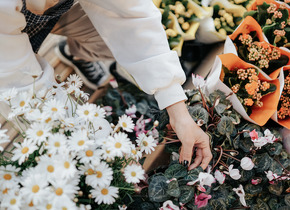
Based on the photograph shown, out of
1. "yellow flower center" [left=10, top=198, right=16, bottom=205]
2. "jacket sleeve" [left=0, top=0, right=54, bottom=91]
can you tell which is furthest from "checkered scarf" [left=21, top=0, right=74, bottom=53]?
"yellow flower center" [left=10, top=198, right=16, bottom=205]

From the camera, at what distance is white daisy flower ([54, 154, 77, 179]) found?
60 cm

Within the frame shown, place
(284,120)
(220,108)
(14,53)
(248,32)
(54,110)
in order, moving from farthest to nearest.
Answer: (248,32) < (284,120) < (220,108) < (14,53) < (54,110)

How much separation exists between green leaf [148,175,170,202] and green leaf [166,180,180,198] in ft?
0.10

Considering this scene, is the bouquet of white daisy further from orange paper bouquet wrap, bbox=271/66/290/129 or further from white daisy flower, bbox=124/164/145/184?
orange paper bouquet wrap, bbox=271/66/290/129

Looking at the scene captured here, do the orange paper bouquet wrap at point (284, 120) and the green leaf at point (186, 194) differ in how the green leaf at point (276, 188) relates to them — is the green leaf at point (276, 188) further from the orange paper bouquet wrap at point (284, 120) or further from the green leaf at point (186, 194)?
the green leaf at point (186, 194)

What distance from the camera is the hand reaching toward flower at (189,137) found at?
1.01 meters

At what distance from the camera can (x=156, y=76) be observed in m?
1.03

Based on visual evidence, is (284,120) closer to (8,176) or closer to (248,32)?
(248,32)

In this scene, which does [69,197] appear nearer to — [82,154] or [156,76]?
[82,154]

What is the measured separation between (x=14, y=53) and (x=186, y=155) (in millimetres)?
679

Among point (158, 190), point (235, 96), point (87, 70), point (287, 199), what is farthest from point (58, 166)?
point (87, 70)

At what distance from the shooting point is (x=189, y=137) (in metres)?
1.00

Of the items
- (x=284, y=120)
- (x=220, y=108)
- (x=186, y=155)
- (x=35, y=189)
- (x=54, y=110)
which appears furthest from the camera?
(x=284, y=120)

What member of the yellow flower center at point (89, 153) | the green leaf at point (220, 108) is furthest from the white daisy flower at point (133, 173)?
the green leaf at point (220, 108)
